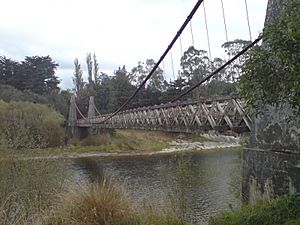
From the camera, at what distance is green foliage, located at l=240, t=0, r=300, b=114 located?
2.20m

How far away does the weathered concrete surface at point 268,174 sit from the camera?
4461 mm

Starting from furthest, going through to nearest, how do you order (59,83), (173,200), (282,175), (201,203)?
1. (59,83)
2. (201,203)
3. (173,200)
4. (282,175)

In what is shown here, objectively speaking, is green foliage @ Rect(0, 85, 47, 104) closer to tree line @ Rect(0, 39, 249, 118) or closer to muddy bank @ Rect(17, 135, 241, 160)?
tree line @ Rect(0, 39, 249, 118)

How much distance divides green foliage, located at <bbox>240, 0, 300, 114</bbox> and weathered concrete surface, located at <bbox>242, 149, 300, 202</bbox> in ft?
6.06

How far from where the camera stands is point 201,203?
1151 cm

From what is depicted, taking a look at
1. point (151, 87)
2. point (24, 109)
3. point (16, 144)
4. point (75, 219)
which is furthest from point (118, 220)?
point (151, 87)

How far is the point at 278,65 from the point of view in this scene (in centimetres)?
262

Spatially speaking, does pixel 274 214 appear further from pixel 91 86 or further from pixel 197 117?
pixel 91 86

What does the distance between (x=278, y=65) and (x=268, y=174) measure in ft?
8.63

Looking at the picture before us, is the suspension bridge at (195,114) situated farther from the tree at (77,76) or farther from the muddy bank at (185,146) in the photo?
the tree at (77,76)

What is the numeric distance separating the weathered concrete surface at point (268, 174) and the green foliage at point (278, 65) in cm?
185

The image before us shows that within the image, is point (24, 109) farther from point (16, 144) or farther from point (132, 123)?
point (16, 144)

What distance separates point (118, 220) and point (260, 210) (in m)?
1.90

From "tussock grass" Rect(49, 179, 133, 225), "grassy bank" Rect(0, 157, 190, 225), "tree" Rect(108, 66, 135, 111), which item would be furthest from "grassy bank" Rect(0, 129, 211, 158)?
"tussock grass" Rect(49, 179, 133, 225)
